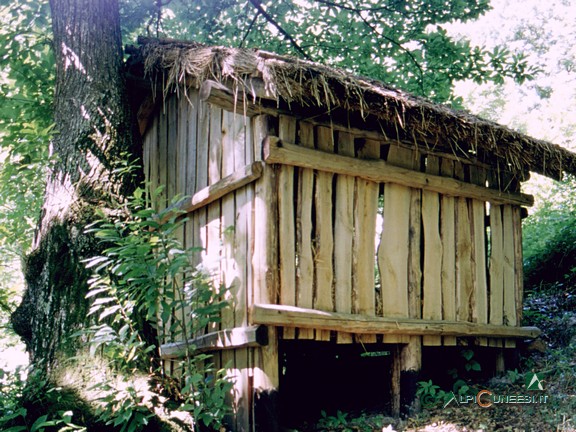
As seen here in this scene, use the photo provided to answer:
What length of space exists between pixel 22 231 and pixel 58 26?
261cm

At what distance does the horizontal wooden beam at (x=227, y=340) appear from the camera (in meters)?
4.90

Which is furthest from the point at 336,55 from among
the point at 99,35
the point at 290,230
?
the point at 290,230

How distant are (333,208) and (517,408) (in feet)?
7.88

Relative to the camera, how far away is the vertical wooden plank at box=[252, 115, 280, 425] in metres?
4.94

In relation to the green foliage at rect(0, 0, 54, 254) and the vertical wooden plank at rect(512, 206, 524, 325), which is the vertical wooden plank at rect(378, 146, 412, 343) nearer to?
the vertical wooden plank at rect(512, 206, 524, 325)

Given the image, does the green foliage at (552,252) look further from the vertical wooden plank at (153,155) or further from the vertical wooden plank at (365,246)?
the vertical wooden plank at (153,155)

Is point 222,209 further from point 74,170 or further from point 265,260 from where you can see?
point 74,170

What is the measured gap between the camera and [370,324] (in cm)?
554

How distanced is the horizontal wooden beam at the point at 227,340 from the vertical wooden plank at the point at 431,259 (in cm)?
189

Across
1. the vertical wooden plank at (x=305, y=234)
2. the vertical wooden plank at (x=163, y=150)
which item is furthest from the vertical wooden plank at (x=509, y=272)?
the vertical wooden plank at (x=163, y=150)

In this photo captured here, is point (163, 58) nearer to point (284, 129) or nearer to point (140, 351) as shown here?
point (284, 129)

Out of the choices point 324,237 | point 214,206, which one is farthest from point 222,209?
point 324,237

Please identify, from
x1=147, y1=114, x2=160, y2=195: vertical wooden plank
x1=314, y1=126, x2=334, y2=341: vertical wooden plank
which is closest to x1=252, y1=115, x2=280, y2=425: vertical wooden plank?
x1=314, y1=126, x2=334, y2=341: vertical wooden plank

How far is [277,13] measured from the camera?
1000 cm
